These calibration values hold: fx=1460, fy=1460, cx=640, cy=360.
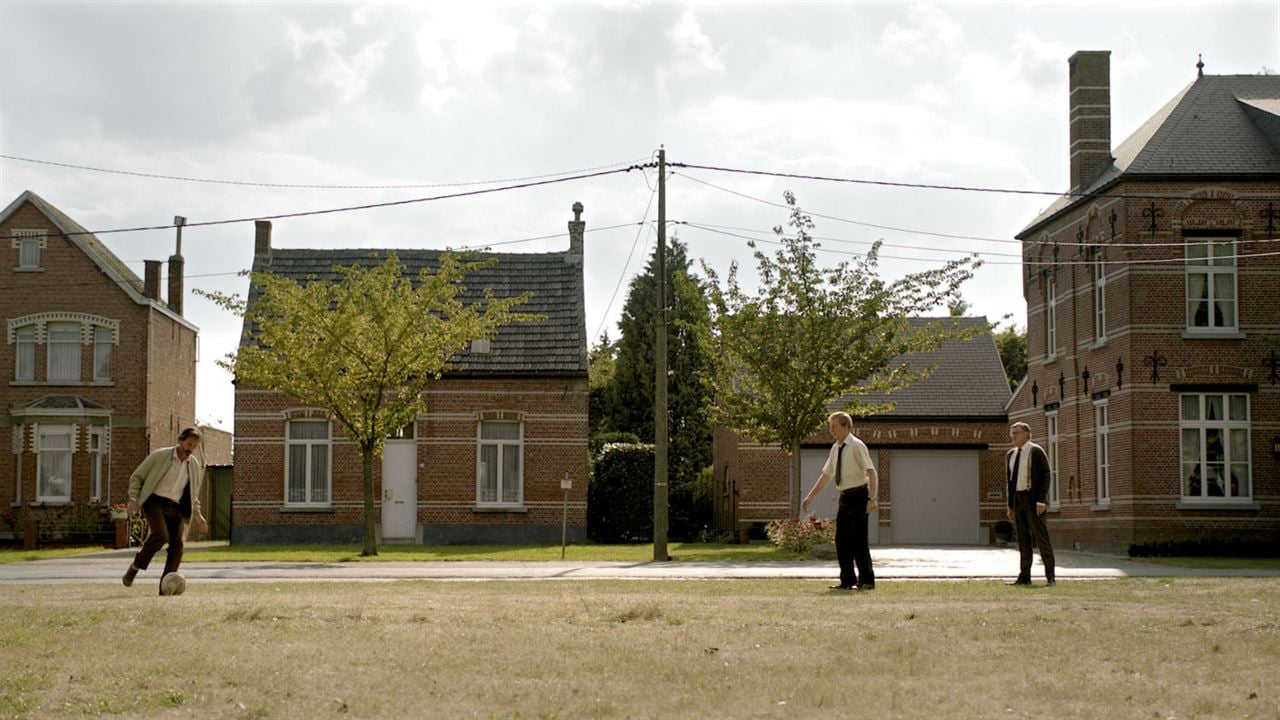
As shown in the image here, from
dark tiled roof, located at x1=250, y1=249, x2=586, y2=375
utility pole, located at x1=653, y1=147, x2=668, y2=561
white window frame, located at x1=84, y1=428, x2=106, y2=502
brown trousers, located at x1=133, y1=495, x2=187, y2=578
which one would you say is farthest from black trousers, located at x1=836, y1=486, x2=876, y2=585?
white window frame, located at x1=84, y1=428, x2=106, y2=502

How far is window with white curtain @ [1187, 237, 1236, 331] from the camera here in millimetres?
28266

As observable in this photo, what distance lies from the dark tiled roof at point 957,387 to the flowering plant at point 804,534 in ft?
30.2

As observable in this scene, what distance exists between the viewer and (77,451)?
3756cm

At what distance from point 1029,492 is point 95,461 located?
28974 mm

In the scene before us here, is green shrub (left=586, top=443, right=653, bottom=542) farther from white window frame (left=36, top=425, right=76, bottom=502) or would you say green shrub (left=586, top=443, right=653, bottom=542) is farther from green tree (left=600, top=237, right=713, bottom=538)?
green tree (left=600, top=237, right=713, bottom=538)

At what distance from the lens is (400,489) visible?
34.8 meters

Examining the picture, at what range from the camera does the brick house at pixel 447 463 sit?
114 ft

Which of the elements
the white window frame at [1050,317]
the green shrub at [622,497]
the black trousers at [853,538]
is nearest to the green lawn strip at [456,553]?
the green shrub at [622,497]

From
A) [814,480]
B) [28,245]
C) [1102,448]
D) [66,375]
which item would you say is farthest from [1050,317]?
[28,245]

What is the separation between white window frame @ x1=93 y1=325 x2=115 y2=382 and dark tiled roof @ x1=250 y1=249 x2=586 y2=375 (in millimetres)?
4428

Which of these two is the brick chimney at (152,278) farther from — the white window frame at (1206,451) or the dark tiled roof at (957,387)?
the white window frame at (1206,451)

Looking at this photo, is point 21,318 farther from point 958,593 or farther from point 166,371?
point 958,593

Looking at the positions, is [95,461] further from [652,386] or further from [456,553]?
[652,386]

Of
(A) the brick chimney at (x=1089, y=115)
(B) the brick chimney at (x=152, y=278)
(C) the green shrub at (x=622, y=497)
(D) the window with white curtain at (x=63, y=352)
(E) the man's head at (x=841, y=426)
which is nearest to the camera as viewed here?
(E) the man's head at (x=841, y=426)
